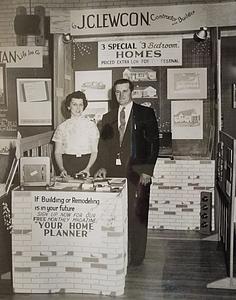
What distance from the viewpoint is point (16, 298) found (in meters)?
2.37

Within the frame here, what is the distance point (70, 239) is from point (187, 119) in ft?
2.61

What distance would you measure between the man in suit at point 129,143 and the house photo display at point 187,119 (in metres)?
0.11

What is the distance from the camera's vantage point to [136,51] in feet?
6.91

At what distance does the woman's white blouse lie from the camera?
2.17 m

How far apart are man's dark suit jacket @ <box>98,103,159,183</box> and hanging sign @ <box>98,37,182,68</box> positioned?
212mm

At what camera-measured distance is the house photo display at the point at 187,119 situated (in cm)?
231

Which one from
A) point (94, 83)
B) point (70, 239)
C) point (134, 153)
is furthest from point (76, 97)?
point (70, 239)

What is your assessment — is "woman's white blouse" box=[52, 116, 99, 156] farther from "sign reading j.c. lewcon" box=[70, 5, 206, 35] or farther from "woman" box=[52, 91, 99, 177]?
"sign reading j.c. lewcon" box=[70, 5, 206, 35]

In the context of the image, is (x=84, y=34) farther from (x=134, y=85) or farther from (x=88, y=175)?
(x=88, y=175)

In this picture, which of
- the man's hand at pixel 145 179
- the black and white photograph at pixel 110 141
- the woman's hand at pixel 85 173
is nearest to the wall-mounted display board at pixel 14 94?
the black and white photograph at pixel 110 141

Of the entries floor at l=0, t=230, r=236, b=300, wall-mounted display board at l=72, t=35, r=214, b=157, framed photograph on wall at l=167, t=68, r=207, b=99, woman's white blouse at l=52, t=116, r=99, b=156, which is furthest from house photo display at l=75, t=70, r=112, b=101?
floor at l=0, t=230, r=236, b=300

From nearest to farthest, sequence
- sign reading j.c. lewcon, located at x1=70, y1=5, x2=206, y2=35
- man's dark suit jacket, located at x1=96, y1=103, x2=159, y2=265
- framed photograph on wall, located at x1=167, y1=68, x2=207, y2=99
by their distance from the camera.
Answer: sign reading j.c. lewcon, located at x1=70, y1=5, x2=206, y2=35 < man's dark suit jacket, located at x1=96, y1=103, x2=159, y2=265 < framed photograph on wall, located at x1=167, y1=68, x2=207, y2=99

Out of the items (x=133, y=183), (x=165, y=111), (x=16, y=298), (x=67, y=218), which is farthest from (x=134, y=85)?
(x=16, y=298)

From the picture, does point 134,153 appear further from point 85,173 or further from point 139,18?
point 139,18
